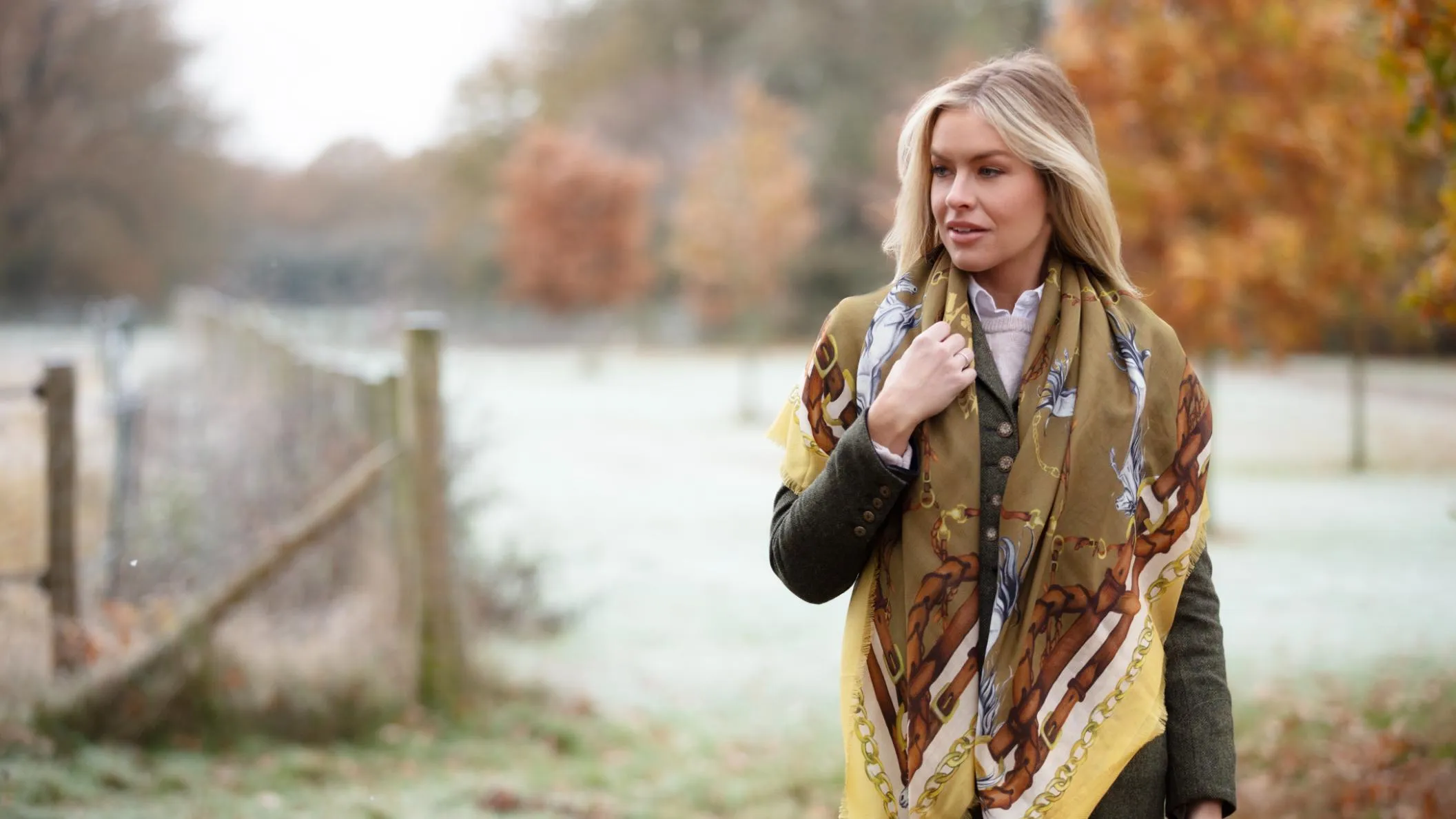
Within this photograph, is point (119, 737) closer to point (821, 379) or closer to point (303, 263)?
point (821, 379)

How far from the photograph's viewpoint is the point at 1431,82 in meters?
3.56

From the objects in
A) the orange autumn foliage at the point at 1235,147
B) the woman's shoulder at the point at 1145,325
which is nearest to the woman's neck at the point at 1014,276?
the woman's shoulder at the point at 1145,325

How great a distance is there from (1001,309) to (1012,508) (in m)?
0.31

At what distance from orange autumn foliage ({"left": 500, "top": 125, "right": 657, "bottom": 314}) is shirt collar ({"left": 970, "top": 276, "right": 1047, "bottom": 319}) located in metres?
34.0

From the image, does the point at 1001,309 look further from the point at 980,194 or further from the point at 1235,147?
the point at 1235,147

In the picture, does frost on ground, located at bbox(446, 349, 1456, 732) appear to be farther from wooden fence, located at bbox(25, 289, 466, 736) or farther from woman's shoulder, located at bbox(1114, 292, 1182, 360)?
woman's shoulder, located at bbox(1114, 292, 1182, 360)

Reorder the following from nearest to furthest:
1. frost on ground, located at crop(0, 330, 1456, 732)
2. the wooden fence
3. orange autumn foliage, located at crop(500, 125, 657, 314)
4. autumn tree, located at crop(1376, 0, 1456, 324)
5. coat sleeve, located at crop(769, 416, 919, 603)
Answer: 1. coat sleeve, located at crop(769, 416, 919, 603)
2. autumn tree, located at crop(1376, 0, 1456, 324)
3. the wooden fence
4. frost on ground, located at crop(0, 330, 1456, 732)
5. orange autumn foliage, located at crop(500, 125, 657, 314)

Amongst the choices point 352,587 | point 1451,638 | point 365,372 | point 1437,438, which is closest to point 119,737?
point 352,587

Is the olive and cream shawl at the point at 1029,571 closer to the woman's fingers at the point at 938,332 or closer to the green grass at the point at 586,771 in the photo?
the woman's fingers at the point at 938,332

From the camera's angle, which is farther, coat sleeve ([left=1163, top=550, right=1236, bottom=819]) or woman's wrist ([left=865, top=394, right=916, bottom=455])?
coat sleeve ([left=1163, top=550, right=1236, bottom=819])

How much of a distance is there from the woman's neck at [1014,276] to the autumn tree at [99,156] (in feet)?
29.5

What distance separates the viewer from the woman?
1627 millimetres

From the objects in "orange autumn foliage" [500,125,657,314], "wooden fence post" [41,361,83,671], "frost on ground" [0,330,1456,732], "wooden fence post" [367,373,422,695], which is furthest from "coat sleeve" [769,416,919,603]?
"orange autumn foliage" [500,125,657,314]

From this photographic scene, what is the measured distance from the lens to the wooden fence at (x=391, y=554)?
4.21 meters
